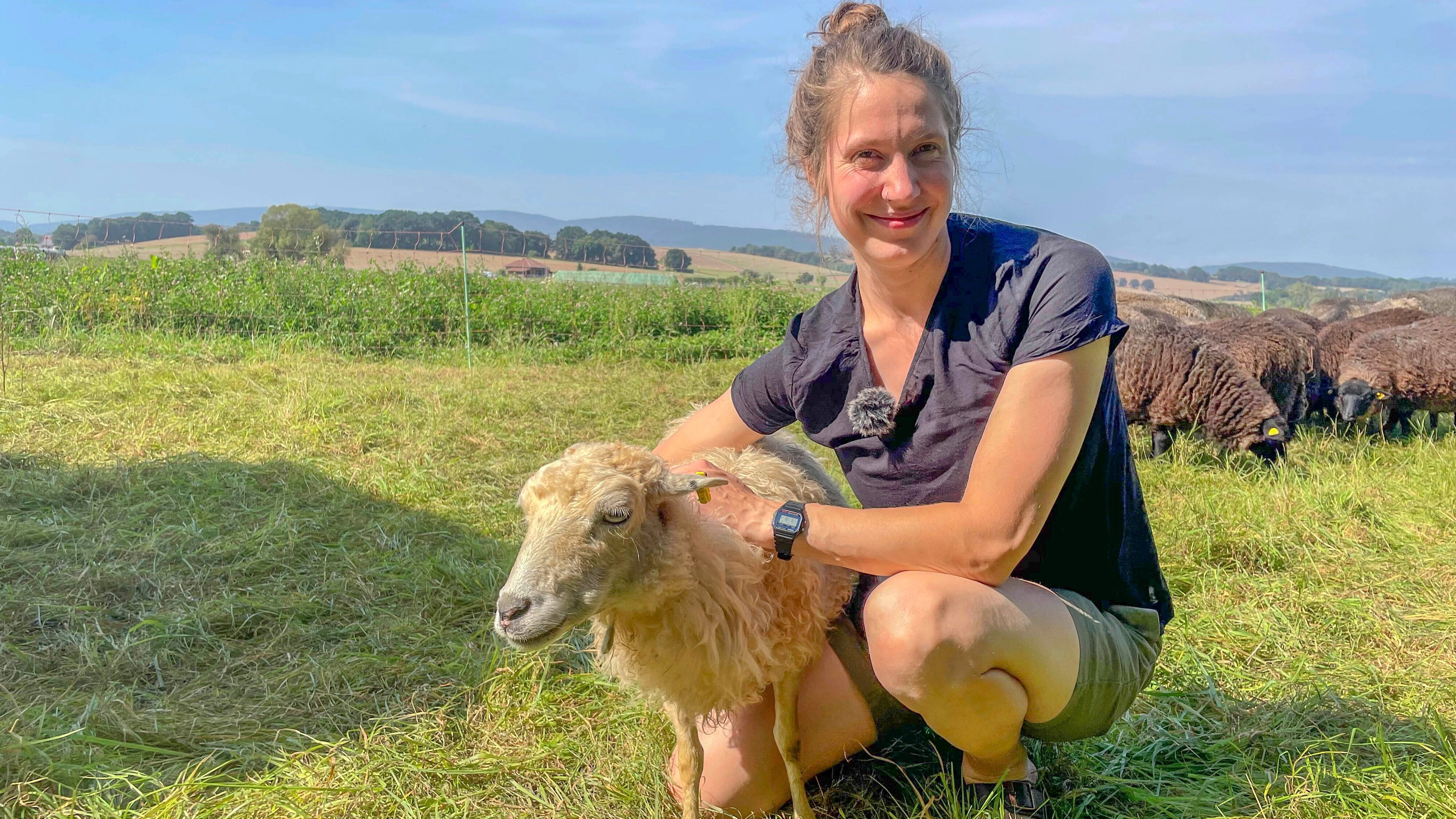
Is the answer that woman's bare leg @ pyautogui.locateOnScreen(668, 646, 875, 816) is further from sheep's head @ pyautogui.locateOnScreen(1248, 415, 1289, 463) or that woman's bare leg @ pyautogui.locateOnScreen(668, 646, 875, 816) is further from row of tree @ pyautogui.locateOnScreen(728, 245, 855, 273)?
sheep's head @ pyautogui.locateOnScreen(1248, 415, 1289, 463)

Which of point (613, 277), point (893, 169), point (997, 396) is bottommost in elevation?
point (997, 396)

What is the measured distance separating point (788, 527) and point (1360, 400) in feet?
28.2

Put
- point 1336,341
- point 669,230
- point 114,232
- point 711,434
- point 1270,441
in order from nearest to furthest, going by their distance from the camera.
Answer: point 711,434, point 1270,441, point 1336,341, point 114,232, point 669,230

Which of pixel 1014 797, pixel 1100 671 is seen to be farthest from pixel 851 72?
pixel 1014 797

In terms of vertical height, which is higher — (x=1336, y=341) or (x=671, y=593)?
(x=1336, y=341)

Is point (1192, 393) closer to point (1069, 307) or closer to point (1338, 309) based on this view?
point (1069, 307)

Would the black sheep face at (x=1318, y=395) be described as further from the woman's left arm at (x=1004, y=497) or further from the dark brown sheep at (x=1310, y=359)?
the woman's left arm at (x=1004, y=497)

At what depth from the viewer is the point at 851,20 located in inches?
88.5

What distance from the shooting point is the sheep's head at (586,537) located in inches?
74.5

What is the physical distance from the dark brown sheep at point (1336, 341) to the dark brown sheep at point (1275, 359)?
48 centimetres

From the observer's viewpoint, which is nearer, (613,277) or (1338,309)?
(1338,309)

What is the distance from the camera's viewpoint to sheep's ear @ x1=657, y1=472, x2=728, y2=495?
82.9 inches

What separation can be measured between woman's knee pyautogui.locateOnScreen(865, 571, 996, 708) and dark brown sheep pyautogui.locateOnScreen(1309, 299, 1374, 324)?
1596 centimetres

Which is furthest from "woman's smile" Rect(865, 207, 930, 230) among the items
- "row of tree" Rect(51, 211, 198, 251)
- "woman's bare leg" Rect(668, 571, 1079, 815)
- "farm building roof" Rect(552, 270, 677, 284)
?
"farm building roof" Rect(552, 270, 677, 284)
